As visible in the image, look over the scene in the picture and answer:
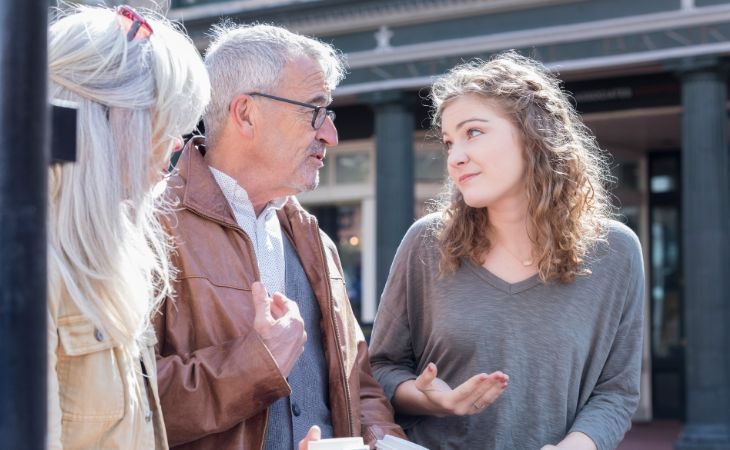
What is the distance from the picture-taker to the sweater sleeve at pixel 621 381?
9.00ft

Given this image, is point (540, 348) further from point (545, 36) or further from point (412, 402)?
point (545, 36)

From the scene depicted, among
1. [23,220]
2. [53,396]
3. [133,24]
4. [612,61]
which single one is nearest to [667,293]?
[612,61]

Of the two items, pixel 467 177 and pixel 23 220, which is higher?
pixel 467 177

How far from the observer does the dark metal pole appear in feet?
3.06

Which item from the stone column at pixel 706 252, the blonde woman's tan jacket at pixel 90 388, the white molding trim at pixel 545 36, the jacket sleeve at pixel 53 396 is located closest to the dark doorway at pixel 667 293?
the stone column at pixel 706 252

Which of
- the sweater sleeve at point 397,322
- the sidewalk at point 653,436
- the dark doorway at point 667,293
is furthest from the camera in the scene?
the dark doorway at point 667,293

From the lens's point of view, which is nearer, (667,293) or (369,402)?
(369,402)

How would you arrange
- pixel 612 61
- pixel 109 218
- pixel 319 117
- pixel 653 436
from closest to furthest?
pixel 109 218 → pixel 319 117 → pixel 612 61 → pixel 653 436

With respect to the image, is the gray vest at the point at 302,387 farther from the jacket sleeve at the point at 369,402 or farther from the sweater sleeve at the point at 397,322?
the sweater sleeve at the point at 397,322

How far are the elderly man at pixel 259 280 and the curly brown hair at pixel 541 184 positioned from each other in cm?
38

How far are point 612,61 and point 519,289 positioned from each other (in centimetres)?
740

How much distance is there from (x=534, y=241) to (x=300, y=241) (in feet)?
2.20

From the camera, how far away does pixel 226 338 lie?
8.06ft

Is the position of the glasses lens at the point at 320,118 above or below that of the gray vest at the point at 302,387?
above
